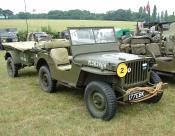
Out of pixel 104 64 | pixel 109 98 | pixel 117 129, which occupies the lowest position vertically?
pixel 117 129

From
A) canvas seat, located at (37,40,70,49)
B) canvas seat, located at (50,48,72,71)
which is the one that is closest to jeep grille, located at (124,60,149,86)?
canvas seat, located at (50,48,72,71)

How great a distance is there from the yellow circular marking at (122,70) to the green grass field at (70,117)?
0.78 m

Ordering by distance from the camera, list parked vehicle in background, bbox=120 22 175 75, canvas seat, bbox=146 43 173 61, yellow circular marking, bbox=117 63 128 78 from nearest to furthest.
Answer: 1. yellow circular marking, bbox=117 63 128 78
2. parked vehicle in background, bbox=120 22 175 75
3. canvas seat, bbox=146 43 173 61

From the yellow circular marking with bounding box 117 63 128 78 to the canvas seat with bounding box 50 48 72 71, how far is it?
6.40 feet

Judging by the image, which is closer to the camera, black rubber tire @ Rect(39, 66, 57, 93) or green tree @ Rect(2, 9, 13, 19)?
black rubber tire @ Rect(39, 66, 57, 93)

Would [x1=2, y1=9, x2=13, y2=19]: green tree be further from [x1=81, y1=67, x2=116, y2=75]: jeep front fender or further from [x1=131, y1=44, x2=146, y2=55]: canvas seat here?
[x1=81, y1=67, x2=116, y2=75]: jeep front fender

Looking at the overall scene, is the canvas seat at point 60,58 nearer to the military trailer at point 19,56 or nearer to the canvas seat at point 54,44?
the canvas seat at point 54,44

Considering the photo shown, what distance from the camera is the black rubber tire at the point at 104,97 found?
18.7 ft

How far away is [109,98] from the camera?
568 cm

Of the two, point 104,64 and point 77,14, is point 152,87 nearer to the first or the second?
point 104,64

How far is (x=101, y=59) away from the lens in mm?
6094

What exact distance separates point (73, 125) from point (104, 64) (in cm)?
114

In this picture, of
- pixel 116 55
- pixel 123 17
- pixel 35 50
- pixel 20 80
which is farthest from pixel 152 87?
pixel 123 17

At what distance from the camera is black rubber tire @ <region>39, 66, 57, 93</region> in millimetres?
7773
